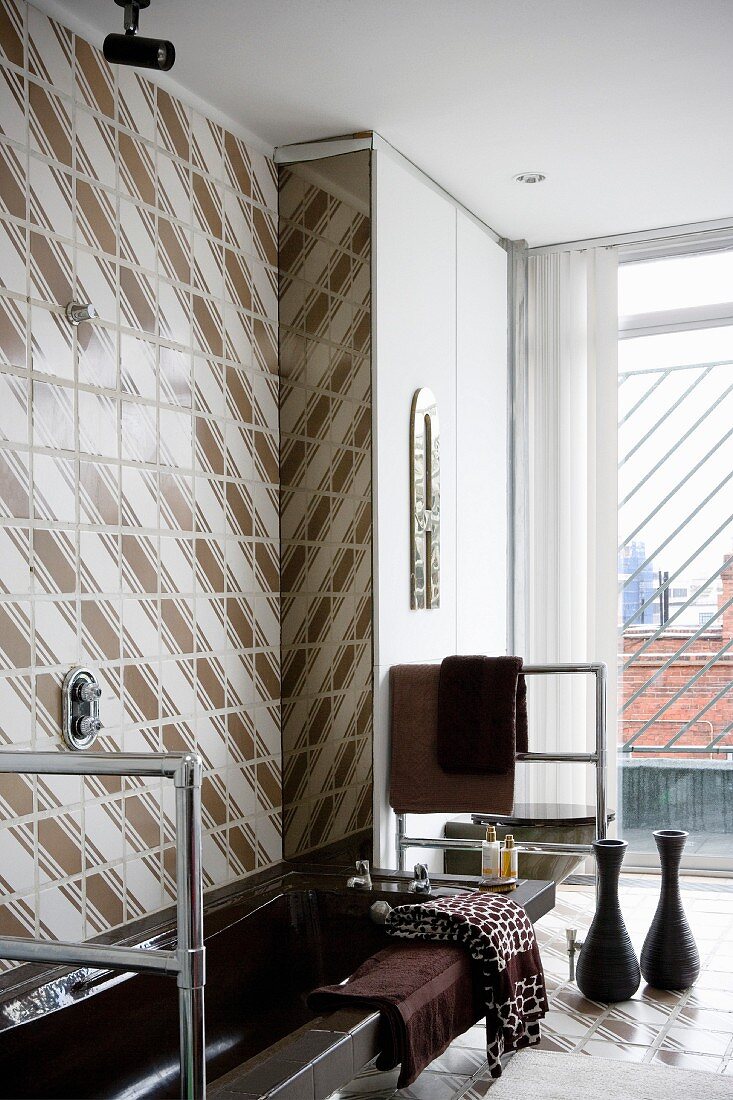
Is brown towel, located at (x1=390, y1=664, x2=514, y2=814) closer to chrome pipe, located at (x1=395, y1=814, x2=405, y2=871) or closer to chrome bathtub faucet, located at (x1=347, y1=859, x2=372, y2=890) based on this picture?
chrome pipe, located at (x1=395, y1=814, x2=405, y2=871)

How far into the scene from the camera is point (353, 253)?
3.39 meters

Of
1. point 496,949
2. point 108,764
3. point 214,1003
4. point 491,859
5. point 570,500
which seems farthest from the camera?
point 570,500

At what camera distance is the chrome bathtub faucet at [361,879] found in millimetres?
2936

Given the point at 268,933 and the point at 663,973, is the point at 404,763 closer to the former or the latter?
the point at 268,933

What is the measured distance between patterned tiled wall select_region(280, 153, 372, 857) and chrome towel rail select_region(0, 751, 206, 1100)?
1.85 metres

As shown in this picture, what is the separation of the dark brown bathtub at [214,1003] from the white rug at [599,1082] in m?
0.37

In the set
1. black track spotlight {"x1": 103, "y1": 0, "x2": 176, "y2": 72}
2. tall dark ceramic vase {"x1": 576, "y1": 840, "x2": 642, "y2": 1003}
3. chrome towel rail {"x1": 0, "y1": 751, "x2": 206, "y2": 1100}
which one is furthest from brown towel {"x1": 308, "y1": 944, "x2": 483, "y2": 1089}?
black track spotlight {"x1": 103, "y1": 0, "x2": 176, "y2": 72}

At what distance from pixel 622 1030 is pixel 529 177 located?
8.92ft

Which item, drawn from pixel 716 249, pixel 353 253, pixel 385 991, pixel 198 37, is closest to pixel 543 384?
pixel 716 249

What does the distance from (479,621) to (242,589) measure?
119 cm

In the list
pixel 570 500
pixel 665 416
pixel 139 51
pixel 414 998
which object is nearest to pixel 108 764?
pixel 414 998

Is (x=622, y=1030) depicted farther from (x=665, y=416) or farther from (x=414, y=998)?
(x=665, y=416)

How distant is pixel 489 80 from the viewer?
305 centimetres

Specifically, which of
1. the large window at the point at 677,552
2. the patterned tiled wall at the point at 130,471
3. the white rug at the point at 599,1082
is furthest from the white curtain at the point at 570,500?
the white rug at the point at 599,1082
